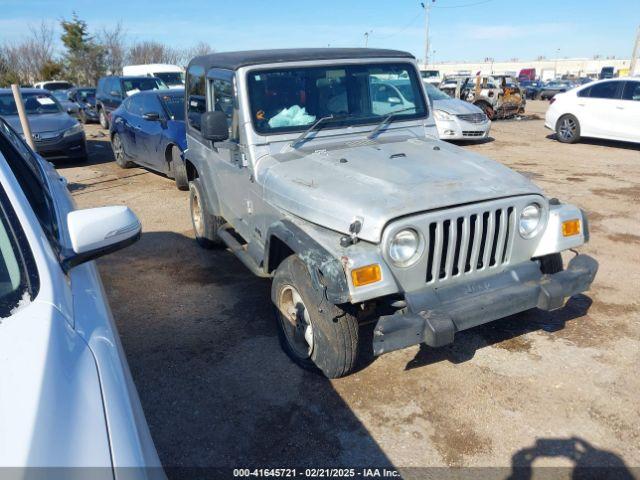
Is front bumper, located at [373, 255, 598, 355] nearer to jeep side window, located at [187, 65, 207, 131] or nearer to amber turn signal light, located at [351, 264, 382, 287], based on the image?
amber turn signal light, located at [351, 264, 382, 287]

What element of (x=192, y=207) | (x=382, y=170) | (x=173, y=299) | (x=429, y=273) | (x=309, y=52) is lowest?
(x=173, y=299)

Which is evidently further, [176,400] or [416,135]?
[416,135]

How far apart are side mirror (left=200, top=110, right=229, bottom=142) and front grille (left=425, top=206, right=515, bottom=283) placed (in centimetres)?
202

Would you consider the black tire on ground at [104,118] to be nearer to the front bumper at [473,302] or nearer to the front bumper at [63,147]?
the front bumper at [63,147]

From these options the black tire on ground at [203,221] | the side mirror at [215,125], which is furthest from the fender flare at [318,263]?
the black tire on ground at [203,221]

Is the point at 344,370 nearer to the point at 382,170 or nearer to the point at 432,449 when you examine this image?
the point at 432,449

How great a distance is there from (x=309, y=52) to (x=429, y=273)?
7.40ft

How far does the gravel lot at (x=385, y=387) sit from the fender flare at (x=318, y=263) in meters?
0.85

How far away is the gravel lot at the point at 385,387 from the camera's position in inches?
108

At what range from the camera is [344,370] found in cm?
306

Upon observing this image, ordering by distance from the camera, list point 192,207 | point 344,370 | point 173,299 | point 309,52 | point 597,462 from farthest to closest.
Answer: point 192,207 → point 173,299 → point 309,52 → point 344,370 → point 597,462

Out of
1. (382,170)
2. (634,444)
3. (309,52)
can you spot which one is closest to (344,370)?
(382,170)

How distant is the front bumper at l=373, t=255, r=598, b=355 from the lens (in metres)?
2.65

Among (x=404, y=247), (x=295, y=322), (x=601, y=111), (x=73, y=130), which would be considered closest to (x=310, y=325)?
(x=295, y=322)
